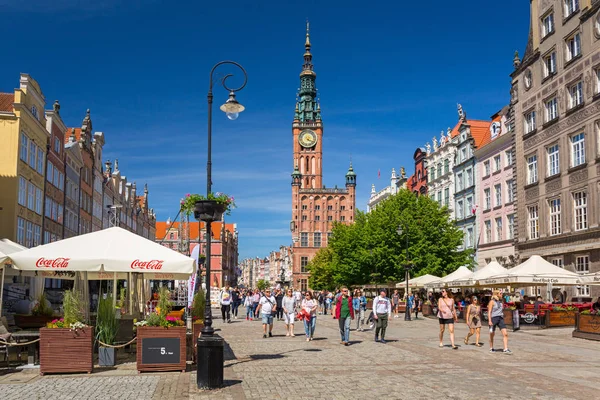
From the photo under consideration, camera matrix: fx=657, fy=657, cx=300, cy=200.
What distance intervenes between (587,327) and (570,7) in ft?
63.8

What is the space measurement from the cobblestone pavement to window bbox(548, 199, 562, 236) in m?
17.4

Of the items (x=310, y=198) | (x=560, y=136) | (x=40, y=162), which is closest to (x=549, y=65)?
(x=560, y=136)

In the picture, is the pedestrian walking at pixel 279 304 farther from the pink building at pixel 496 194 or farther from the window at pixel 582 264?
the pink building at pixel 496 194

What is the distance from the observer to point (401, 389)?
10.9 metres

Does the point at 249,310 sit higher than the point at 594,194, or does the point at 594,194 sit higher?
the point at 594,194

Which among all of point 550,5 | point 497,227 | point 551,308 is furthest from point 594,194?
point 497,227

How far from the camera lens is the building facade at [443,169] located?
58.1 meters

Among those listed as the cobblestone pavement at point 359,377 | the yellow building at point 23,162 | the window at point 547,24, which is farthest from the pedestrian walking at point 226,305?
the window at point 547,24

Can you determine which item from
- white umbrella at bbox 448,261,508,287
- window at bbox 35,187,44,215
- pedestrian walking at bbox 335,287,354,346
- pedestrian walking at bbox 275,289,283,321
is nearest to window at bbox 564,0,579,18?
white umbrella at bbox 448,261,508,287

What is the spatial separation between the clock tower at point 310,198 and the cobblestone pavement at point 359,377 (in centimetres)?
10270

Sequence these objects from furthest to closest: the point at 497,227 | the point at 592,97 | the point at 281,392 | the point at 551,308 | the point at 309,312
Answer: the point at 497,227 < the point at 592,97 < the point at 551,308 < the point at 309,312 < the point at 281,392

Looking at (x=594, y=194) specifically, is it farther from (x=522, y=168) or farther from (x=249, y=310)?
(x=249, y=310)

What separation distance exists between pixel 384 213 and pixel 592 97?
22.4 meters

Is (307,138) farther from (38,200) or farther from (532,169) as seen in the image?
(38,200)
